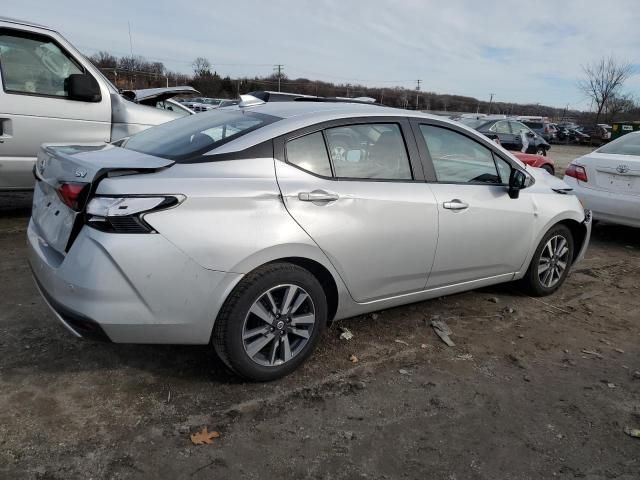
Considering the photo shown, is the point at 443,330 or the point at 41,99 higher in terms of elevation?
the point at 41,99

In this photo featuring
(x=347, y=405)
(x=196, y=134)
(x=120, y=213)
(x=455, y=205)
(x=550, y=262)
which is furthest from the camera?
(x=550, y=262)

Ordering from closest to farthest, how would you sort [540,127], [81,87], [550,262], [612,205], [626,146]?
[550,262]
[81,87]
[612,205]
[626,146]
[540,127]

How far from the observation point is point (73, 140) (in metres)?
5.75

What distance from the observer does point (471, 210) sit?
12.3ft

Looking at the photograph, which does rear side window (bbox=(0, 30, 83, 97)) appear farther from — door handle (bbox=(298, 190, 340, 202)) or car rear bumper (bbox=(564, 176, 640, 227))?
car rear bumper (bbox=(564, 176, 640, 227))

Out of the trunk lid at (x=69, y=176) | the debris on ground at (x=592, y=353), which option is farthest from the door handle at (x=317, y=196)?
the debris on ground at (x=592, y=353)

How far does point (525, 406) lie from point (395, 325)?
1.18 meters

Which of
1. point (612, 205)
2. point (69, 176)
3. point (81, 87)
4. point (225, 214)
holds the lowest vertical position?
point (612, 205)

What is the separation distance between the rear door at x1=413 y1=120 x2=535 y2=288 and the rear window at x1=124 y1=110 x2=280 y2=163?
1.20 meters

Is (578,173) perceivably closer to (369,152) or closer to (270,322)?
(369,152)

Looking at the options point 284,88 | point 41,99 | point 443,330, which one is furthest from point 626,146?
point 284,88

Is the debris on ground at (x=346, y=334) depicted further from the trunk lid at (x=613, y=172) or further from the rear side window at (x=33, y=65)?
the trunk lid at (x=613, y=172)

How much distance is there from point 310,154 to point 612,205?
4806 mm

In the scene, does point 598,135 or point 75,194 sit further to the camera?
point 598,135
